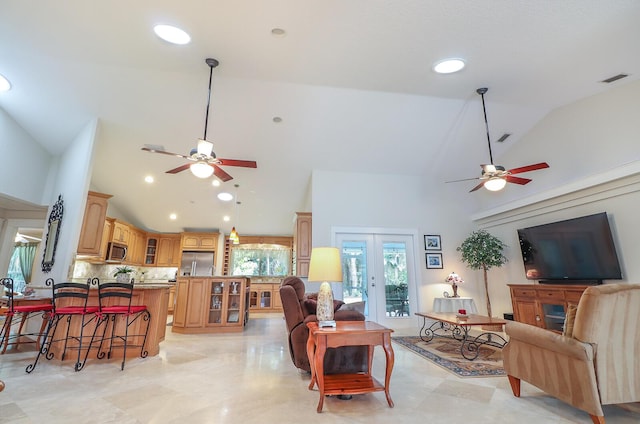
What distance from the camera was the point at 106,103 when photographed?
4633 mm

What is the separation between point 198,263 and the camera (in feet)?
27.9

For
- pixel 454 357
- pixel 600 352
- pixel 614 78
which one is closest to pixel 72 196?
pixel 454 357

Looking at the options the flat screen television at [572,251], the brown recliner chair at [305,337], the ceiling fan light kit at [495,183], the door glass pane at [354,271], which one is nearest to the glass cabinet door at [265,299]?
the door glass pane at [354,271]

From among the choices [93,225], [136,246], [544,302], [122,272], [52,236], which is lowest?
[544,302]

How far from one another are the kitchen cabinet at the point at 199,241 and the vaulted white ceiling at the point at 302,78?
207cm

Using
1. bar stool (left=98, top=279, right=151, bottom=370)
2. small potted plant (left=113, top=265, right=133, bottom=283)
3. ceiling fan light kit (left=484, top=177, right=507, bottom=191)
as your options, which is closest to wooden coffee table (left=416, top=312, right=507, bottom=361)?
ceiling fan light kit (left=484, top=177, right=507, bottom=191)

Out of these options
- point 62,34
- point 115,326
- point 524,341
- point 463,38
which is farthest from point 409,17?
point 115,326

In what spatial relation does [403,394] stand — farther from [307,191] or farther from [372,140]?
[307,191]

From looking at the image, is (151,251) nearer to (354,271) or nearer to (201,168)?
(354,271)

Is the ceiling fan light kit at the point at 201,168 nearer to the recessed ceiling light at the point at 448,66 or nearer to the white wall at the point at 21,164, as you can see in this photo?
the recessed ceiling light at the point at 448,66

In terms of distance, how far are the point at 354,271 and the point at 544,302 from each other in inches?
123

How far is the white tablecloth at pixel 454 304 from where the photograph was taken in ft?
18.1

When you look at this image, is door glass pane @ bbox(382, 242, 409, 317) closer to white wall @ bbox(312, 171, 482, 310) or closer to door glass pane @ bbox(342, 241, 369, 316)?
white wall @ bbox(312, 171, 482, 310)

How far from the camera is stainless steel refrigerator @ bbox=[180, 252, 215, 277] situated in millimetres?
8406
